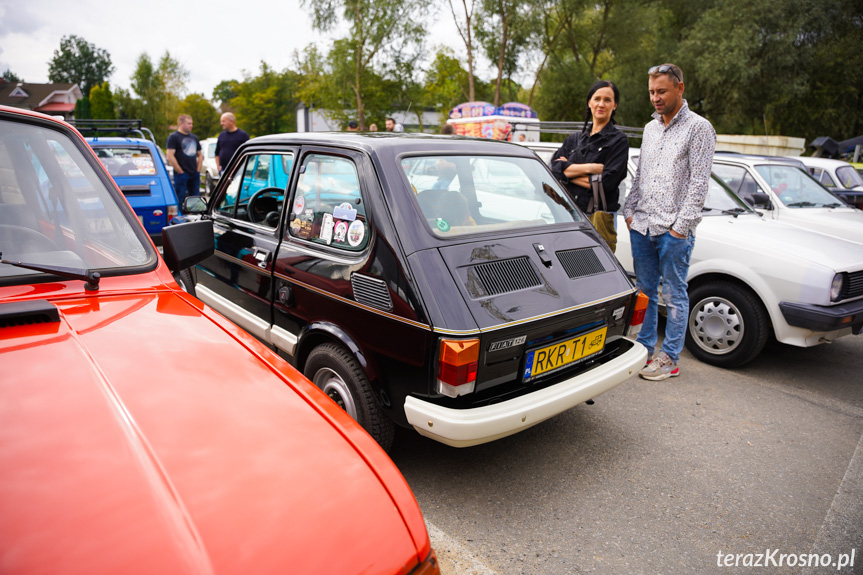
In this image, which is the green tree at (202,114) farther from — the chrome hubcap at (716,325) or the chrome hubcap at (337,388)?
the chrome hubcap at (337,388)

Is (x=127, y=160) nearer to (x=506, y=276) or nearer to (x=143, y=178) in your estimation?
(x=143, y=178)

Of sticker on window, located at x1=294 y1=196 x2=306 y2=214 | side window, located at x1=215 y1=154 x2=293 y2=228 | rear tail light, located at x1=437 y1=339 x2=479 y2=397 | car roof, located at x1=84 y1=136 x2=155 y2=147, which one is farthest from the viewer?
car roof, located at x1=84 y1=136 x2=155 y2=147

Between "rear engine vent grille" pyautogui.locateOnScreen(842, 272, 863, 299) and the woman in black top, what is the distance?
184cm

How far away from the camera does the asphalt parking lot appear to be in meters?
2.48

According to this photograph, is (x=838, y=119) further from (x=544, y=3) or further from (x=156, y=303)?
(x=156, y=303)

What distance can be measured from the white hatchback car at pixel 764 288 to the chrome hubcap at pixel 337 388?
3.42 m

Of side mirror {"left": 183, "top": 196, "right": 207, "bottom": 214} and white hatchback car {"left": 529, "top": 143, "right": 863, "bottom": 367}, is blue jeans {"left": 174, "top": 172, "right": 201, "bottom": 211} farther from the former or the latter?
white hatchback car {"left": 529, "top": 143, "right": 863, "bottom": 367}

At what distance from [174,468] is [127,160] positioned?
787 cm

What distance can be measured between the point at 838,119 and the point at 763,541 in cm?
2783

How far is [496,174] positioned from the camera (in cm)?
351

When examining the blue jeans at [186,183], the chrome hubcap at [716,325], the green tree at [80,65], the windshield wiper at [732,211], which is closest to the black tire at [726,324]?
the chrome hubcap at [716,325]

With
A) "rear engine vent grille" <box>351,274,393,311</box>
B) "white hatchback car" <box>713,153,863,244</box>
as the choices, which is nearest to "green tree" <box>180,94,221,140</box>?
"white hatchback car" <box>713,153,863,244</box>

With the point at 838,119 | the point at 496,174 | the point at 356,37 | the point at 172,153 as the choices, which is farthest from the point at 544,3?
the point at 496,174

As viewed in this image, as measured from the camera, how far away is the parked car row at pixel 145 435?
3.57ft
